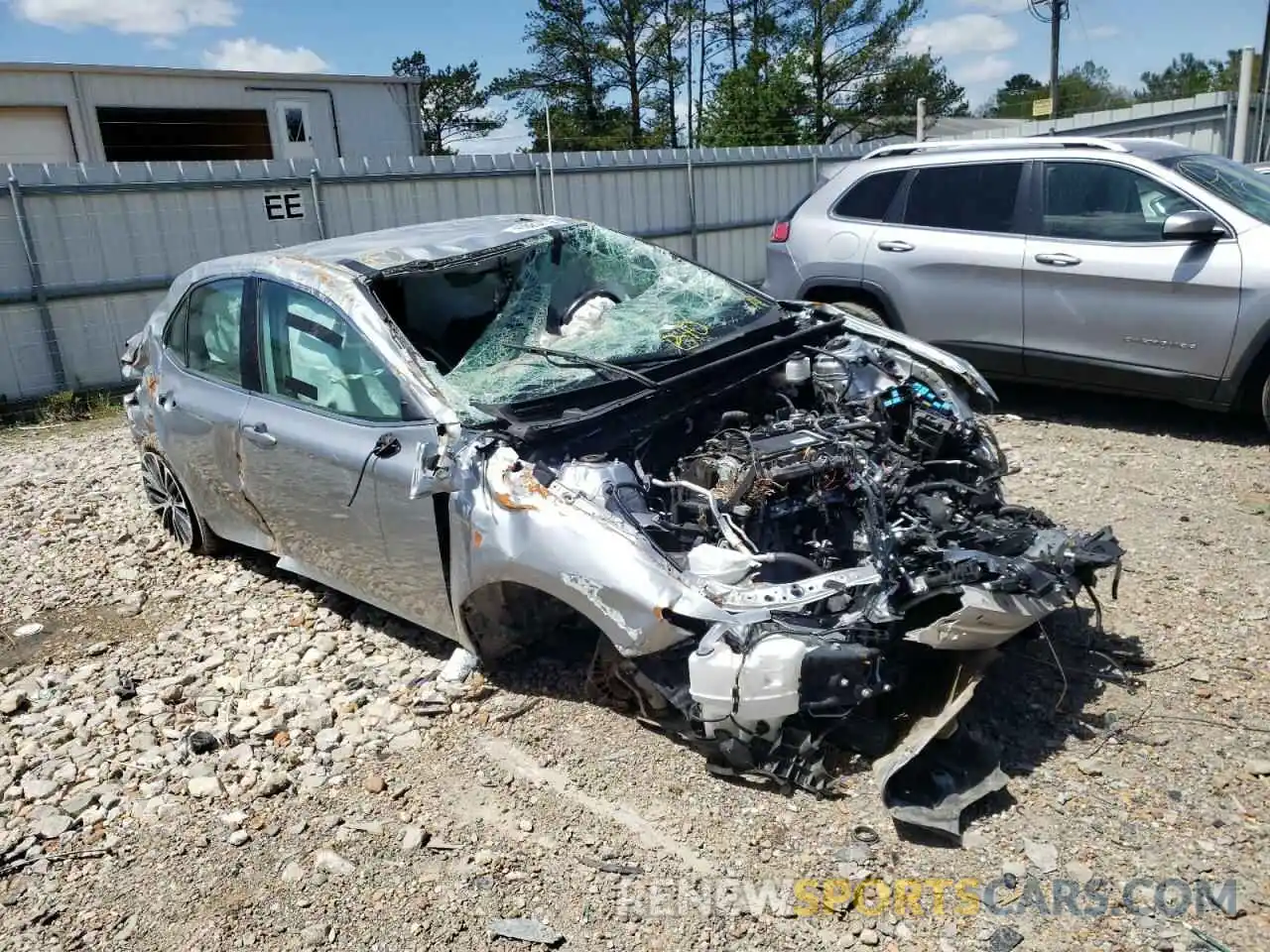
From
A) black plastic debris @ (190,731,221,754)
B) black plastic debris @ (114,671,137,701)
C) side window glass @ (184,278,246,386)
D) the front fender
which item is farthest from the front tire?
the front fender

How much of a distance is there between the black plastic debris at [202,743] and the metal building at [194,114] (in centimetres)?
1443

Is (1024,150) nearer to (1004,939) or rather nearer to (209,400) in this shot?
(209,400)

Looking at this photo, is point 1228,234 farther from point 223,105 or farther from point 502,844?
point 223,105

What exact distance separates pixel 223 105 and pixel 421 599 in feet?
53.2

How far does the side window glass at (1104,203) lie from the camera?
6.08 m

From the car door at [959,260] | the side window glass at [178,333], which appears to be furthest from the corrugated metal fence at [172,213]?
the car door at [959,260]

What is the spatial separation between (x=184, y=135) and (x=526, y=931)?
21.6 m

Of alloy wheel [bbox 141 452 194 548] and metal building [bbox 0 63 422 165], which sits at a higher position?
metal building [bbox 0 63 422 165]

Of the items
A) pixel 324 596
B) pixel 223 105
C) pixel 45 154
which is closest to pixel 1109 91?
pixel 223 105

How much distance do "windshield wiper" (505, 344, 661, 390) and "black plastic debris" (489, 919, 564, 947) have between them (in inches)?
75.0

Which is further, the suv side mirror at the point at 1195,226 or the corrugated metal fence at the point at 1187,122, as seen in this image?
the corrugated metal fence at the point at 1187,122

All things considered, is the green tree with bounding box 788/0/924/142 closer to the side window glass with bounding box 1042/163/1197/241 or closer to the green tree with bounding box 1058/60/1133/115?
the green tree with bounding box 1058/60/1133/115

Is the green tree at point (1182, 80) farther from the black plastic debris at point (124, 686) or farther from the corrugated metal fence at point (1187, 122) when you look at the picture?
the black plastic debris at point (124, 686)

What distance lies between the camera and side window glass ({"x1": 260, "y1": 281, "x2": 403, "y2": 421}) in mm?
3846
